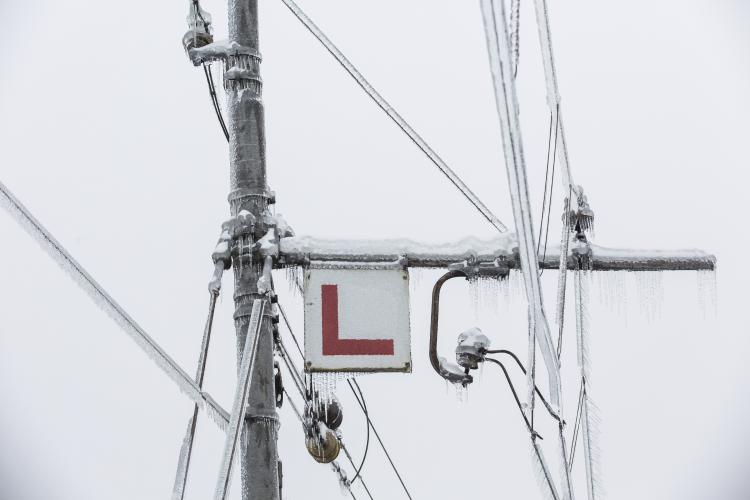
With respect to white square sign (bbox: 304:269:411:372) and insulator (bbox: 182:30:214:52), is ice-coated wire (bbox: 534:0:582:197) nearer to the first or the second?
white square sign (bbox: 304:269:411:372)

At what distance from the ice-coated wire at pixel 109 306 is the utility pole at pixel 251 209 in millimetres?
242

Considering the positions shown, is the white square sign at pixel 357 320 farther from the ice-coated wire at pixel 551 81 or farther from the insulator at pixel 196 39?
the insulator at pixel 196 39

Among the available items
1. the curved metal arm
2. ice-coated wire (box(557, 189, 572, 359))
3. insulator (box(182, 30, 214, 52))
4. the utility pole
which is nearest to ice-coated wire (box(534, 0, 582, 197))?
ice-coated wire (box(557, 189, 572, 359))

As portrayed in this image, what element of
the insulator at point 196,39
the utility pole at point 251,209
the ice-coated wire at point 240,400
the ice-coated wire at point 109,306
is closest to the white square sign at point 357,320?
the utility pole at point 251,209

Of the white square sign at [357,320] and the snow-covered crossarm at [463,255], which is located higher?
the snow-covered crossarm at [463,255]

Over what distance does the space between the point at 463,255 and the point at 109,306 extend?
230cm

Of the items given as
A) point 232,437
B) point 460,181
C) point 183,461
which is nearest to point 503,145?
point 232,437

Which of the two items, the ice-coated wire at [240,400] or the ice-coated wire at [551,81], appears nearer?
the ice-coated wire at [240,400]

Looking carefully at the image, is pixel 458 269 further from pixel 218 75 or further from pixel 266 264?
pixel 218 75

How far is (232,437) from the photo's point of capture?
785cm

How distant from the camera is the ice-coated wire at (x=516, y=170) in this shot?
19.9 ft

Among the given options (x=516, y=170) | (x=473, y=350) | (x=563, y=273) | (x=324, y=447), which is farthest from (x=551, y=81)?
(x=324, y=447)

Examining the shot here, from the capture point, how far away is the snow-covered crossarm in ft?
29.6

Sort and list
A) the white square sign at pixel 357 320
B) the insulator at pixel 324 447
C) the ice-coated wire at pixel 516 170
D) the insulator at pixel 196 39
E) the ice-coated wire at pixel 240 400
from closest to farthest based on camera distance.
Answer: the ice-coated wire at pixel 516 170
the ice-coated wire at pixel 240 400
the white square sign at pixel 357 320
the insulator at pixel 196 39
the insulator at pixel 324 447
